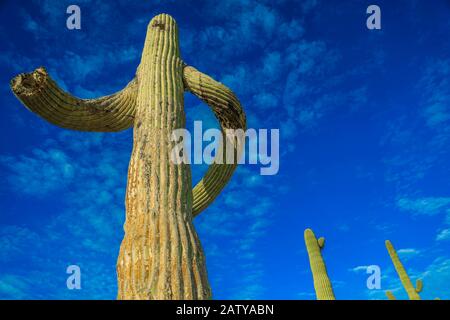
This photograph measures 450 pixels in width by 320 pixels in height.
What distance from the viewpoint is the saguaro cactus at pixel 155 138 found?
2711 millimetres

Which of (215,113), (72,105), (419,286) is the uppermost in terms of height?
(215,113)

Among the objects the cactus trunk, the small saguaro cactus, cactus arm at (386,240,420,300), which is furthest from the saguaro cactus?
cactus arm at (386,240,420,300)

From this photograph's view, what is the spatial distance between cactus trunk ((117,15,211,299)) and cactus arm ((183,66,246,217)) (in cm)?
24

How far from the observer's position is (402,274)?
43.3 ft

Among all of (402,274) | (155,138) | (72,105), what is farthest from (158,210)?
(402,274)

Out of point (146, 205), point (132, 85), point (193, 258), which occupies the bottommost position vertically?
point (193, 258)

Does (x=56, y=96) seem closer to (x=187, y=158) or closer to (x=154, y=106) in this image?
(x=154, y=106)

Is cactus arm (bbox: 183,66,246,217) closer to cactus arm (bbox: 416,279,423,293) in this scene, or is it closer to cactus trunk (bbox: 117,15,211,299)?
cactus trunk (bbox: 117,15,211,299)

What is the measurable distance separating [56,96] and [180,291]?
203cm

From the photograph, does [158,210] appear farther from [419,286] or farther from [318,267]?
[419,286]

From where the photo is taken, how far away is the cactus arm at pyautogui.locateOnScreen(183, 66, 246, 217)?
3.93 meters

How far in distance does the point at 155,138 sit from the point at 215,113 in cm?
109
